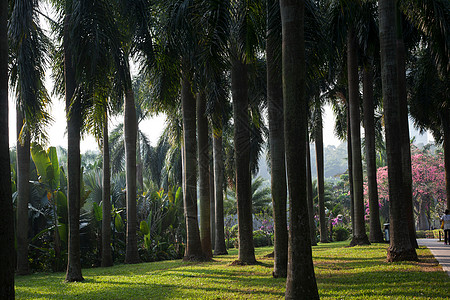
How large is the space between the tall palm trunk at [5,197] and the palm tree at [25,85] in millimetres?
6077

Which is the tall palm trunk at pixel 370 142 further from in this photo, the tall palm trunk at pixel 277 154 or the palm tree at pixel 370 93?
the tall palm trunk at pixel 277 154

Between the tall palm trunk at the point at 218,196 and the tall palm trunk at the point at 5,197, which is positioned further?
the tall palm trunk at the point at 218,196

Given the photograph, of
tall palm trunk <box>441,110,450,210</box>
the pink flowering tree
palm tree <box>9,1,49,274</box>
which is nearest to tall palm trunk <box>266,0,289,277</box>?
palm tree <box>9,1,49,274</box>

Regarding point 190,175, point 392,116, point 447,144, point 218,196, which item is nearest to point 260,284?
point 392,116

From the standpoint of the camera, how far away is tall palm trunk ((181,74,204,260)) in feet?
56.0

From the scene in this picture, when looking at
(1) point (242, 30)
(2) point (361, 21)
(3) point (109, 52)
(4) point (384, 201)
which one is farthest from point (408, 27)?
(4) point (384, 201)

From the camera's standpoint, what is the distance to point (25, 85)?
41.4ft

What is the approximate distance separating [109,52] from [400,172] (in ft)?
28.3

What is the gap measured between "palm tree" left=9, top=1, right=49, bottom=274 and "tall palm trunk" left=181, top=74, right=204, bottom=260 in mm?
5064

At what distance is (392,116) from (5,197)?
10193 millimetres

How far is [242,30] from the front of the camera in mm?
12227

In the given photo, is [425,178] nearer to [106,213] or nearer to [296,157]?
[106,213]

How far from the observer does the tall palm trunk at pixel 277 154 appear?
10.8 meters

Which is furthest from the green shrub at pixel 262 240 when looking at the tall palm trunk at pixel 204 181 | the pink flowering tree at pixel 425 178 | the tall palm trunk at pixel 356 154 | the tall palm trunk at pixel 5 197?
the tall palm trunk at pixel 5 197
